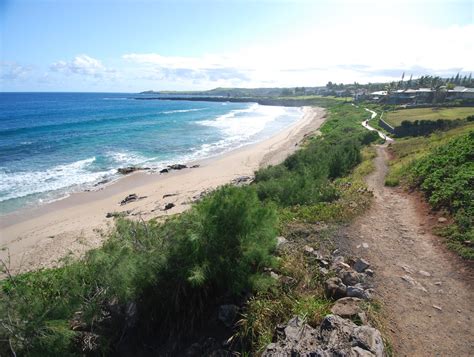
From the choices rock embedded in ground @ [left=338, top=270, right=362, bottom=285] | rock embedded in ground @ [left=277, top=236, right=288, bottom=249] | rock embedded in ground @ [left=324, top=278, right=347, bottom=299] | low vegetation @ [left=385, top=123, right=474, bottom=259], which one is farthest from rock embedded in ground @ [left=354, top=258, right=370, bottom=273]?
low vegetation @ [left=385, top=123, right=474, bottom=259]

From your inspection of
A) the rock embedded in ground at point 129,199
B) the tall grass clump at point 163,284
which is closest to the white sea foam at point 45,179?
the rock embedded in ground at point 129,199

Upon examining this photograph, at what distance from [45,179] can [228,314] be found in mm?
25988

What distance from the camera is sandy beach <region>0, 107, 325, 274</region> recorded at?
49.0 feet

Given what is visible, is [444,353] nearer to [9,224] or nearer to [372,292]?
[372,292]

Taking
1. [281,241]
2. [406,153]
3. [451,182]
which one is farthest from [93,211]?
[406,153]

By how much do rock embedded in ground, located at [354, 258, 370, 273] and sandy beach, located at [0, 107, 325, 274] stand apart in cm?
693

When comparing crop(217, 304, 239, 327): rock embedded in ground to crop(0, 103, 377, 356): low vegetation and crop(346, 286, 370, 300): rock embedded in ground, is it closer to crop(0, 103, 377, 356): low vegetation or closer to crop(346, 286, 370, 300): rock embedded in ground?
crop(0, 103, 377, 356): low vegetation

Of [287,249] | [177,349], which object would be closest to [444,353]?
[287,249]

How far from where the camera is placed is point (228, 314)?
6.29 metres

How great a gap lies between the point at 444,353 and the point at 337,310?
76.1 inches

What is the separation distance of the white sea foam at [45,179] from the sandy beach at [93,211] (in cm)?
283

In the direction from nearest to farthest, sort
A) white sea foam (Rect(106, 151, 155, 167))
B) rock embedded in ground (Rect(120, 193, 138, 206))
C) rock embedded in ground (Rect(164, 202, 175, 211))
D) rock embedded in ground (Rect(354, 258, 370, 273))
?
1. rock embedded in ground (Rect(354, 258, 370, 273))
2. rock embedded in ground (Rect(164, 202, 175, 211))
3. rock embedded in ground (Rect(120, 193, 138, 206))
4. white sea foam (Rect(106, 151, 155, 167))

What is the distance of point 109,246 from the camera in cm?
760

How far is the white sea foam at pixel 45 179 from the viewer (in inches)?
922
